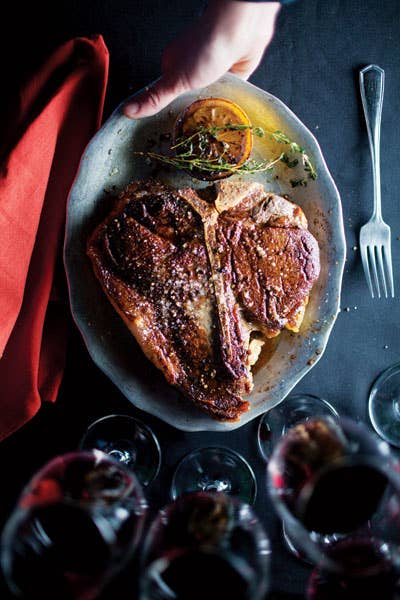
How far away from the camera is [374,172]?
106 inches

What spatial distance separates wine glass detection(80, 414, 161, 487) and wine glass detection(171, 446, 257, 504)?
0.12m

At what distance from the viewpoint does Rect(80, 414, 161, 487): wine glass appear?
2.68 meters

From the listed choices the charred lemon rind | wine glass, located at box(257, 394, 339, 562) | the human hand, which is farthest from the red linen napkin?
wine glass, located at box(257, 394, 339, 562)

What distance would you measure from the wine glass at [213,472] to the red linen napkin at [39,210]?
61 centimetres

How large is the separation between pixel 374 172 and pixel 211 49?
2.81ft

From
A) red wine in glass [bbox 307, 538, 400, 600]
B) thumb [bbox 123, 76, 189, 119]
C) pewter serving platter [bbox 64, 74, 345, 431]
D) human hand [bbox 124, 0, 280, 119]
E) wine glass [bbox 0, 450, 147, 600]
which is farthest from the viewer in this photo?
pewter serving platter [bbox 64, 74, 345, 431]

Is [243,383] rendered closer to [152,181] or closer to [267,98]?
[152,181]

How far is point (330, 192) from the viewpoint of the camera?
265 cm

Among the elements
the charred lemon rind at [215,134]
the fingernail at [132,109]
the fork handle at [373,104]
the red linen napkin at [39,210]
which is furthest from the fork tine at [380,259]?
the red linen napkin at [39,210]

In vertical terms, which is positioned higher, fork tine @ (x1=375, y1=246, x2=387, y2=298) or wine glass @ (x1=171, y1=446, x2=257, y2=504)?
fork tine @ (x1=375, y1=246, x2=387, y2=298)

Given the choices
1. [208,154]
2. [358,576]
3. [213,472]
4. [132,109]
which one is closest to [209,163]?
[208,154]

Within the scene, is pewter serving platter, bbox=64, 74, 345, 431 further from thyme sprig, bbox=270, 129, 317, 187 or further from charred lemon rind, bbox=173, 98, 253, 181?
charred lemon rind, bbox=173, 98, 253, 181

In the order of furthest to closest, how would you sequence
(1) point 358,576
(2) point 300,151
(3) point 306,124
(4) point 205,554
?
(3) point 306,124, (2) point 300,151, (1) point 358,576, (4) point 205,554

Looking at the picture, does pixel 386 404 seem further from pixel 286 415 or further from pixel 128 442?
pixel 128 442
